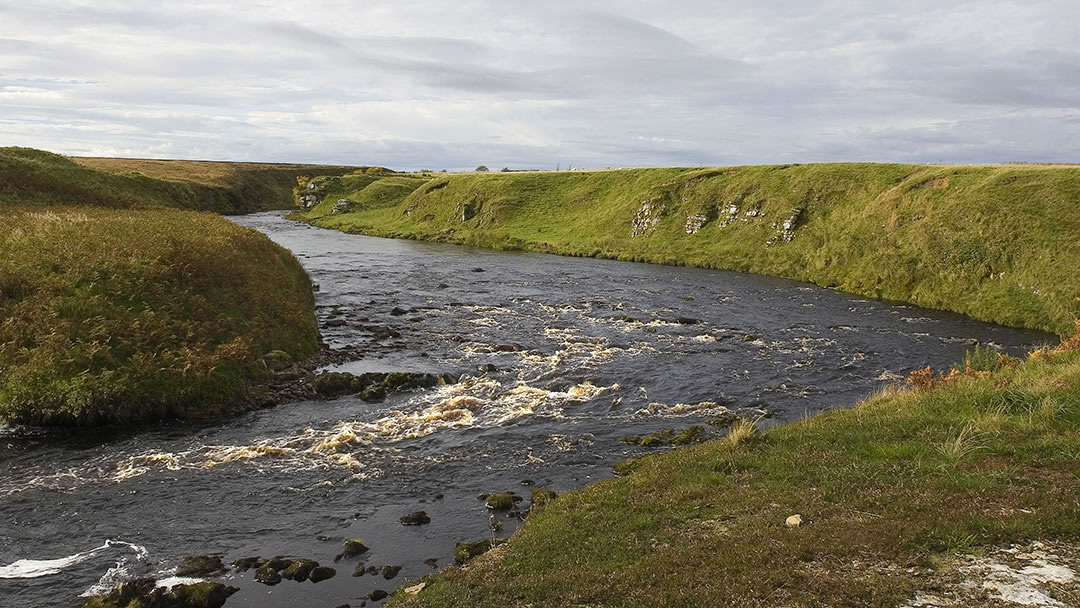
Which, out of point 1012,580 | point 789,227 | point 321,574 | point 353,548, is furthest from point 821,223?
point 321,574

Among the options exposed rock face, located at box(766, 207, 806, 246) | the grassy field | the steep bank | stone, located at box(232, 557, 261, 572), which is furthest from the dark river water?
the grassy field

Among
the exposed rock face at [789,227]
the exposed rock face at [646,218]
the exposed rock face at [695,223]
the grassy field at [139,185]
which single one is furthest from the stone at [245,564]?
the exposed rock face at [646,218]

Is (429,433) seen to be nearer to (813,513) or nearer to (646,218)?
(813,513)

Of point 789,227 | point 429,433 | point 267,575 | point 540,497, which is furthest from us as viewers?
point 789,227

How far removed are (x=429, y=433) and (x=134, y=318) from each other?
45.4 feet

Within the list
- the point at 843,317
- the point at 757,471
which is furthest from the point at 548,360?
the point at 843,317

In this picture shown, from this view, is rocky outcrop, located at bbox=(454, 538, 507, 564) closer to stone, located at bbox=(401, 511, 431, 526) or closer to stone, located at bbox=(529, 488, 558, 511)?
stone, located at bbox=(401, 511, 431, 526)

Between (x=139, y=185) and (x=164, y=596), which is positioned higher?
(x=139, y=185)

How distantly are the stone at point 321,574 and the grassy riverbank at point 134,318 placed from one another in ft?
41.2

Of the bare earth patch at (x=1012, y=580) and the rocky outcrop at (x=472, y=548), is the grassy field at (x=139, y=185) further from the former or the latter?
the bare earth patch at (x=1012, y=580)

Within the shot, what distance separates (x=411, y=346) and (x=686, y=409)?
16233 mm

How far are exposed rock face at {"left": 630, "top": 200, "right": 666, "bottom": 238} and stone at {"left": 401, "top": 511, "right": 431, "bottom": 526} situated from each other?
218ft

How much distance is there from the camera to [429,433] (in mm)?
24484

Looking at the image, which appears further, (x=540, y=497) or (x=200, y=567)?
(x=540, y=497)
